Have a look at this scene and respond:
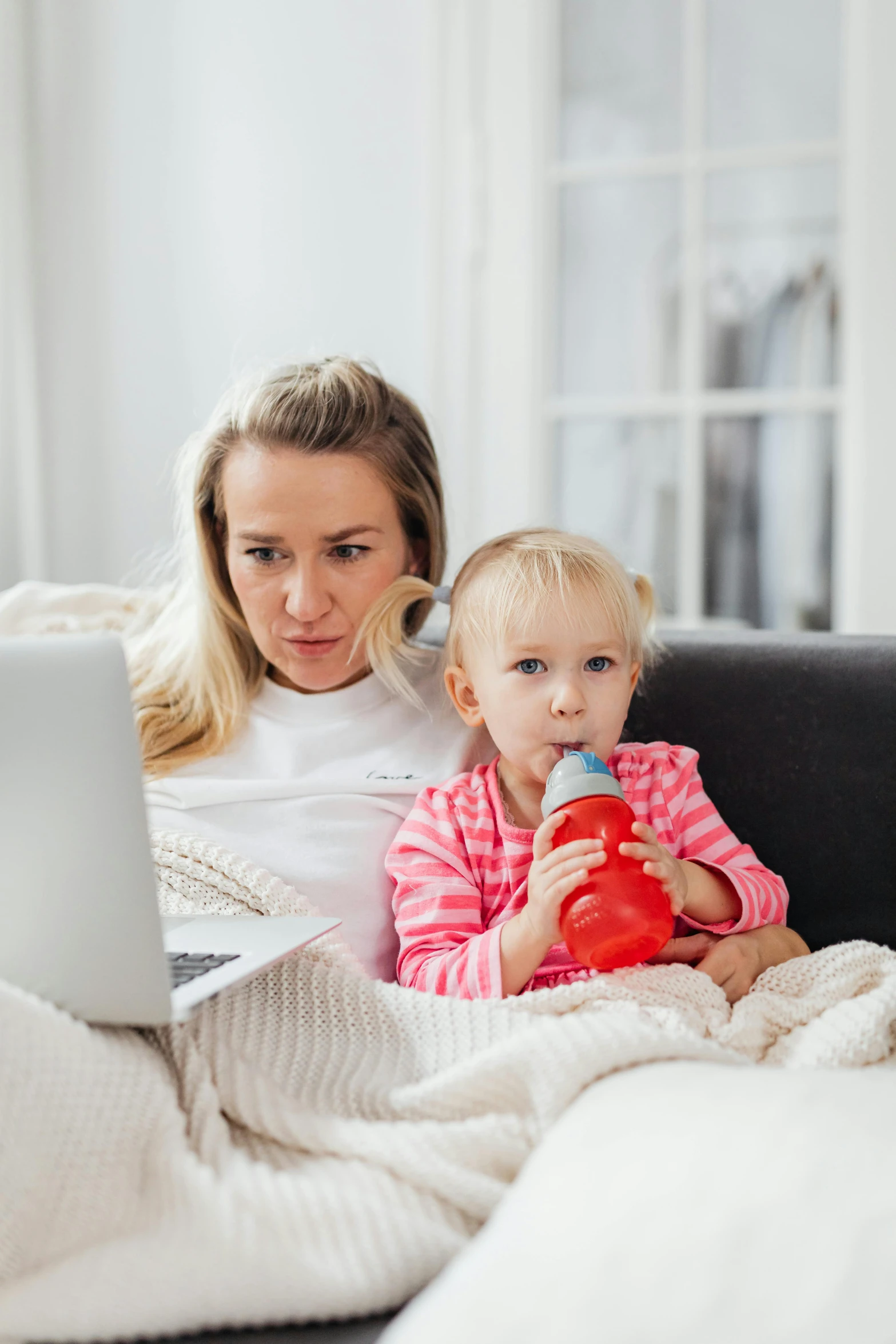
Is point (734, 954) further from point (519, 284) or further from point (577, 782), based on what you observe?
point (519, 284)

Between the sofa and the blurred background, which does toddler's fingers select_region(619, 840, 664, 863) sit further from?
the blurred background

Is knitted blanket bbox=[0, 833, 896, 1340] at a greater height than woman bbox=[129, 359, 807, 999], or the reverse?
woman bbox=[129, 359, 807, 999]

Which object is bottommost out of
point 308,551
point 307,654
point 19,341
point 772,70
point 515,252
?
point 307,654

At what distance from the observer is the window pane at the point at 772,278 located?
2.23 meters

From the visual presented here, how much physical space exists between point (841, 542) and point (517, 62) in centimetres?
107

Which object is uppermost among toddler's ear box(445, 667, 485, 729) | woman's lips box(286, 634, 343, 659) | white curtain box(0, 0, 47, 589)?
white curtain box(0, 0, 47, 589)

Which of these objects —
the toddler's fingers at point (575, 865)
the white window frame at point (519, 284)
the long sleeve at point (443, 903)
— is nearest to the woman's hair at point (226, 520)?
the long sleeve at point (443, 903)

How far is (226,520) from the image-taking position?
53.4 inches

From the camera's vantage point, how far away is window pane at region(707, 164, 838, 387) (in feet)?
7.31

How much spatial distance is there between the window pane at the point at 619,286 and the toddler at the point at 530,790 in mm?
1298

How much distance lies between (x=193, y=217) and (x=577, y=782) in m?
1.97

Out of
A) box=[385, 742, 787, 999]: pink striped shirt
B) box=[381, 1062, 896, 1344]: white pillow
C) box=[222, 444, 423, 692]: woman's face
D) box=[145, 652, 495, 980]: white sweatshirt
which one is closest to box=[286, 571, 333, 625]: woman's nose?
box=[222, 444, 423, 692]: woman's face

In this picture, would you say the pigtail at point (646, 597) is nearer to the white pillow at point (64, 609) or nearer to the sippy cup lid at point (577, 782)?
the sippy cup lid at point (577, 782)

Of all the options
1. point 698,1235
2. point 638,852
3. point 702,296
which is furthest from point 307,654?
point 702,296
